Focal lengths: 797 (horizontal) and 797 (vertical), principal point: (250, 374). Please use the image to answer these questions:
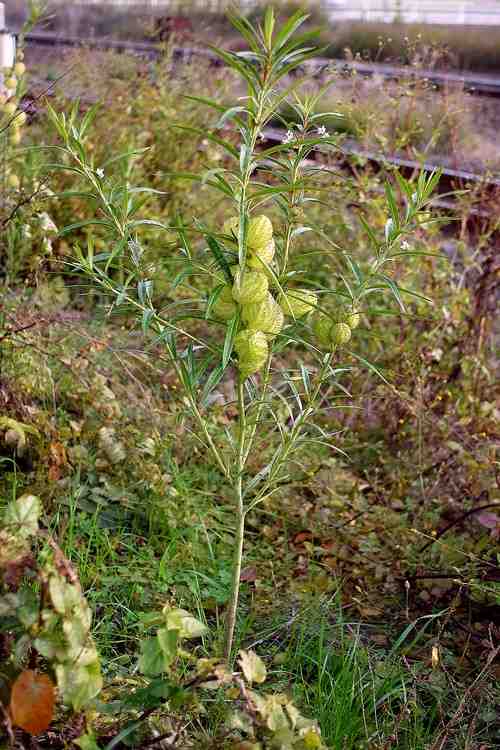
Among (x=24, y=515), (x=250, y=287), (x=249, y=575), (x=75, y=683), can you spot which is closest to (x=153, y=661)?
(x=75, y=683)

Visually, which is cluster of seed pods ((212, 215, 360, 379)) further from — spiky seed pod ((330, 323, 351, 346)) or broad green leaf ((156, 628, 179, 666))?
broad green leaf ((156, 628, 179, 666))

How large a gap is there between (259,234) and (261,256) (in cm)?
5

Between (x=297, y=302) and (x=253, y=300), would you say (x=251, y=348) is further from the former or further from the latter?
(x=297, y=302)

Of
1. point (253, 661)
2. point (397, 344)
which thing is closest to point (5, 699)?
point (253, 661)

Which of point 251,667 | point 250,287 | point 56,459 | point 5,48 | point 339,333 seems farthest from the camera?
point 5,48

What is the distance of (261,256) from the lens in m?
1.74

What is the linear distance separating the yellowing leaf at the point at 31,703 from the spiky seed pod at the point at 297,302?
0.94 m

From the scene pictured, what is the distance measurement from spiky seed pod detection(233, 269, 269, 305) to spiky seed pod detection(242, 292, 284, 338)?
0.07 feet

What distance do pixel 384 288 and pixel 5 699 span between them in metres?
1.25

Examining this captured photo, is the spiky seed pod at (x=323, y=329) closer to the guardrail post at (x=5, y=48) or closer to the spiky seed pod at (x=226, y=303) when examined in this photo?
the spiky seed pod at (x=226, y=303)

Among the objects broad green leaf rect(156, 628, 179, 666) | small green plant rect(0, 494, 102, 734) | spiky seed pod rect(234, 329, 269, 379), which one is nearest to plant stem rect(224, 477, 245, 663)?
spiky seed pod rect(234, 329, 269, 379)

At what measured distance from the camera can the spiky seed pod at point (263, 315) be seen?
5.65ft

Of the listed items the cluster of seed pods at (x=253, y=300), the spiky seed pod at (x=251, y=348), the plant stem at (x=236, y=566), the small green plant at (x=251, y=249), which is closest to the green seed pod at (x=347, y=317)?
the small green plant at (x=251, y=249)

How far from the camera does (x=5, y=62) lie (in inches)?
164
